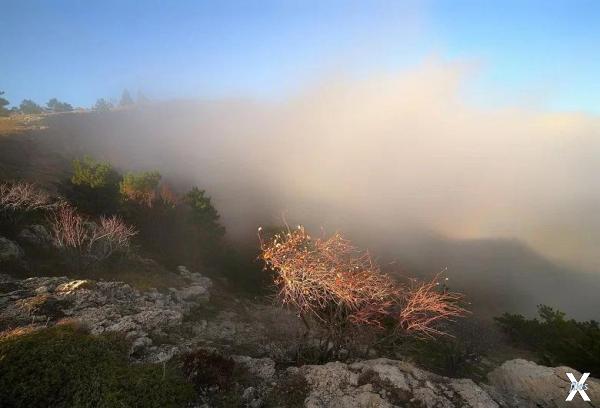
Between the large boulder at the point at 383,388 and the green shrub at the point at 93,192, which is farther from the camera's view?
the green shrub at the point at 93,192

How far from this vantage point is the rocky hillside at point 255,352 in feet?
36.9

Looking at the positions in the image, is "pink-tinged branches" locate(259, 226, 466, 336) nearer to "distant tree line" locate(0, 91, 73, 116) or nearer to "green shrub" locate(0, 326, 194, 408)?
"green shrub" locate(0, 326, 194, 408)

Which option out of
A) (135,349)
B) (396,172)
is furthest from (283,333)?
(396,172)

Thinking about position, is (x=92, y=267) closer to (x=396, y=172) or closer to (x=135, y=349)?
(x=135, y=349)

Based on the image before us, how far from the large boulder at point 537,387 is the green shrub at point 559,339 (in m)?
3.56

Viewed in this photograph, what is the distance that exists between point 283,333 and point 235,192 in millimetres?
48868

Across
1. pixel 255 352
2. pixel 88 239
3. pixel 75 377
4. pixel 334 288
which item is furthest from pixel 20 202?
pixel 334 288

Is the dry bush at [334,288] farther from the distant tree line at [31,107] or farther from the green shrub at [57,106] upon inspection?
the green shrub at [57,106]

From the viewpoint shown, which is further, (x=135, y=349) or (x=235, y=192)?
(x=235, y=192)

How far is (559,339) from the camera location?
22391mm

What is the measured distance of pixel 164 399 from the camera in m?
9.75

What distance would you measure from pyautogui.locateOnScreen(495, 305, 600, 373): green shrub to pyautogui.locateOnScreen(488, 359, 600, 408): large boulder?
356cm

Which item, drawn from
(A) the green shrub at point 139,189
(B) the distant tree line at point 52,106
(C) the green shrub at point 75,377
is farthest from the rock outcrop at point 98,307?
(B) the distant tree line at point 52,106

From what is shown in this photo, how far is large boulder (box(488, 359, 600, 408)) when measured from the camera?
13164 mm
